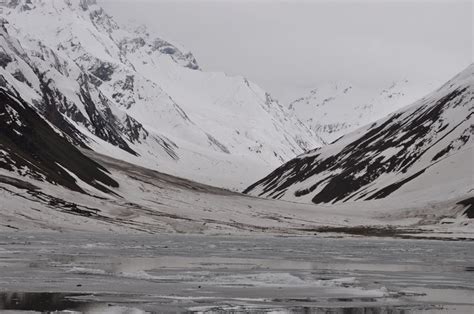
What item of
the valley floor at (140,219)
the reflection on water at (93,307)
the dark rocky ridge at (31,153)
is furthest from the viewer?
the dark rocky ridge at (31,153)

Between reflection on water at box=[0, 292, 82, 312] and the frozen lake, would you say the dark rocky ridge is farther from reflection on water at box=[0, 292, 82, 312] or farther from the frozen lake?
reflection on water at box=[0, 292, 82, 312]

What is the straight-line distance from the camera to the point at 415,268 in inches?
2530

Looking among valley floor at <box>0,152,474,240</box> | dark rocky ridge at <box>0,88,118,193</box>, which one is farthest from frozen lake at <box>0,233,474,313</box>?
dark rocky ridge at <box>0,88,118,193</box>

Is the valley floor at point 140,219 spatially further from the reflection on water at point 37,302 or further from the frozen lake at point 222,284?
the reflection on water at point 37,302

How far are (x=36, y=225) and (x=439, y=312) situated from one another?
326 feet

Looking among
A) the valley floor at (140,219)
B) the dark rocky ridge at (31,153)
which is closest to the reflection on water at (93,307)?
the valley floor at (140,219)

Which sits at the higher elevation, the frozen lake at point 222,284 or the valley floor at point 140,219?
the valley floor at point 140,219

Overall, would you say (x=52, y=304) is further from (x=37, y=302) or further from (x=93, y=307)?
(x=93, y=307)

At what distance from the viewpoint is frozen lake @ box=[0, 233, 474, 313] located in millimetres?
37375

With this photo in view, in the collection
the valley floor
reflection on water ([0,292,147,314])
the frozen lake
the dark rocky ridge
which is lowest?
reflection on water ([0,292,147,314])

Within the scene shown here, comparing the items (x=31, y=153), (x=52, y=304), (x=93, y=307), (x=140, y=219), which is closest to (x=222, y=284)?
(x=93, y=307)

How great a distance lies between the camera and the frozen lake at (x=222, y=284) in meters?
37.4

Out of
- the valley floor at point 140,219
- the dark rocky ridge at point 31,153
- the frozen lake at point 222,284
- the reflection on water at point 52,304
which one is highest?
the dark rocky ridge at point 31,153

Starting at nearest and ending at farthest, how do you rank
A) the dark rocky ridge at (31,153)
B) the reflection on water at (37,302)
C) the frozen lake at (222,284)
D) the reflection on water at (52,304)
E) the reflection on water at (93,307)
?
the reflection on water at (52,304), the reflection on water at (37,302), the reflection on water at (93,307), the frozen lake at (222,284), the dark rocky ridge at (31,153)
